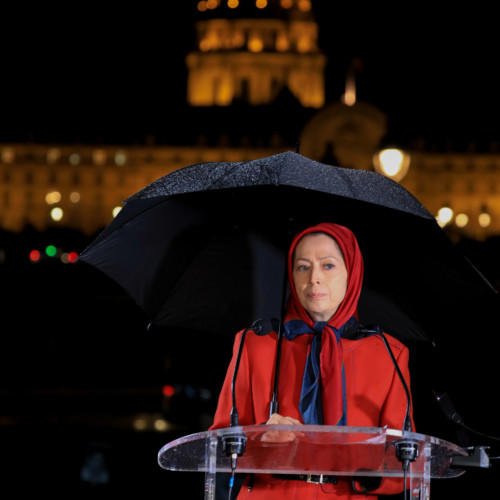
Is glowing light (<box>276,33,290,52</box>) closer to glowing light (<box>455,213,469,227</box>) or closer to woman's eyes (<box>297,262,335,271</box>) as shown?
glowing light (<box>455,213,469,227</box>)

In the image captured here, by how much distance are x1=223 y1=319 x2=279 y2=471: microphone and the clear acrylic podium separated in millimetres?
15

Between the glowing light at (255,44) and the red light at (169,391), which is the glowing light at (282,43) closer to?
the glowing light at (255,44)

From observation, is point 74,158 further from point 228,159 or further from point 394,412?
point 394,412

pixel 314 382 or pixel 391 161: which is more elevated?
pixel 391 161

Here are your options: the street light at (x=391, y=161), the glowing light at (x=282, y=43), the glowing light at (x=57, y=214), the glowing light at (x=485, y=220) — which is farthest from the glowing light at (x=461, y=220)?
the street light at (x=391, y=161)

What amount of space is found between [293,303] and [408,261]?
618mm

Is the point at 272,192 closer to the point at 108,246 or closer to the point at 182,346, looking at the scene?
the point at 108,246

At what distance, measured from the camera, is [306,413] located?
3.78 metres

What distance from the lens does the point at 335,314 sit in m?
4.03

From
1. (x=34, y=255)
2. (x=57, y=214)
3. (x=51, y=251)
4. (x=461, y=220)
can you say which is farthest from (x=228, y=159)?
(x=34, y=255)

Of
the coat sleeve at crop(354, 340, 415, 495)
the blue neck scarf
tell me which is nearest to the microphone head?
the blue neck scarf

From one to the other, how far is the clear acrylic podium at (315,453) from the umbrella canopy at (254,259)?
104cm

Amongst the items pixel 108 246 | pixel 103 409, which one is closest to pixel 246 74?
pixel 103 409

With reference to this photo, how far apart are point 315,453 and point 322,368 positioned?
47 cm
